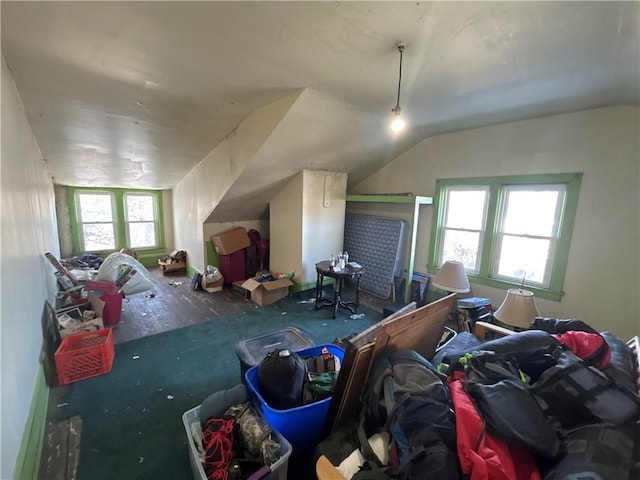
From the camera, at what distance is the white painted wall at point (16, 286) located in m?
1.24

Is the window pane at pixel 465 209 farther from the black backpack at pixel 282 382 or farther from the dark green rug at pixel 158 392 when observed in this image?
the black backpack at pixel 282 382

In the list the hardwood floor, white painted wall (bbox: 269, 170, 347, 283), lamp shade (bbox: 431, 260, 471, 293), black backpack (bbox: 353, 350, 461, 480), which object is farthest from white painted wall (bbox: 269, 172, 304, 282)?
black backpack (bbox: 353, 350, 461, 480)

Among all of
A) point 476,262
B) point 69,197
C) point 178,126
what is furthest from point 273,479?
point 69,197

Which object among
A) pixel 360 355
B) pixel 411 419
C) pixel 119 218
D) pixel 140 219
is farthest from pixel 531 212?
pixel 119 218

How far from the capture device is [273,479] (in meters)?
1.24

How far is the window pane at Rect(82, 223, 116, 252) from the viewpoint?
17.3 feet

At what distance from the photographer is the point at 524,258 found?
311cm

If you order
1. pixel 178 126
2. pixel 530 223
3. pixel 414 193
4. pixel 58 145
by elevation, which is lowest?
pixel 530 223

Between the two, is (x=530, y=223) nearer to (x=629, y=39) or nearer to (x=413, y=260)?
(x=413, y=260)

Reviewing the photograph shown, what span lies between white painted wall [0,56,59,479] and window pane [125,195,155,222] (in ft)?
11.7

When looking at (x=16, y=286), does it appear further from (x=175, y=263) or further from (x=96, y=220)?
(x=96, y=220)

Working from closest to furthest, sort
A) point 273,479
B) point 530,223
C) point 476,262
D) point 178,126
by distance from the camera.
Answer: point 273,479
point 178,126
point 530,223
point 476,262

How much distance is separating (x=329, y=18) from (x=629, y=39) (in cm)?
161

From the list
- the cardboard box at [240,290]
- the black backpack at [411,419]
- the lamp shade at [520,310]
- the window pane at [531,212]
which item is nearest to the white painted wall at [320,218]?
the cardboard box at [240,290]
